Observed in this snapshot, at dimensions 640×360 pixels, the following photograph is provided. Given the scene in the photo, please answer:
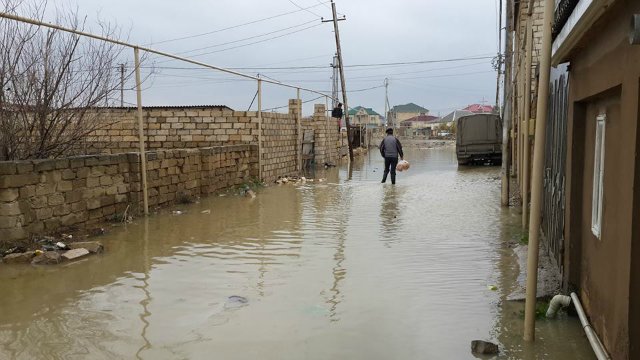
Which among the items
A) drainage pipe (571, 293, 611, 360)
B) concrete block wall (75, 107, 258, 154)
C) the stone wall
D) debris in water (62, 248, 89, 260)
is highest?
concrete block wall (75, 107, 258, 154)

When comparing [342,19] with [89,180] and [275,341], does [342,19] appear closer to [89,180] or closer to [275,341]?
[89,180]

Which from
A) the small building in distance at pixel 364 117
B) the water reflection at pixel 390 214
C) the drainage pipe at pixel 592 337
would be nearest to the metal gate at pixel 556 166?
the drainage pipe at pixel 592 337

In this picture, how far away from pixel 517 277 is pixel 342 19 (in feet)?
80.6

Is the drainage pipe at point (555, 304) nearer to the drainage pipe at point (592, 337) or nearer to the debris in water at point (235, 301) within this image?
the drainage pipe at point (592, 337)

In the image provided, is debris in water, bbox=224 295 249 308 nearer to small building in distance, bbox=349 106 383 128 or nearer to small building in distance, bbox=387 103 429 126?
small building in distance, bbox=349 106 383 128

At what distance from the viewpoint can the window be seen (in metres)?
4.14

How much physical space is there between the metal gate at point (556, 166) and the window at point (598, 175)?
3.72ft

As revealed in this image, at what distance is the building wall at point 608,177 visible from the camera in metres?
3.12

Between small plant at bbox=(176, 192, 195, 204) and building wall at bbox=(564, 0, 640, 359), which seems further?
small plant at bbox=(176, 192, 195, 204)

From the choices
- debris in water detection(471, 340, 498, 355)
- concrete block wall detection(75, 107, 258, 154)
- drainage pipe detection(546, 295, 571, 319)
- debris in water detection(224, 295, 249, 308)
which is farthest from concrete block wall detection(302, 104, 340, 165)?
debris in water detection(471, 340, 498, 355)

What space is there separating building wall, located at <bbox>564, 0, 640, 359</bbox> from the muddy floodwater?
49 cm

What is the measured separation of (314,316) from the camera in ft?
15.9

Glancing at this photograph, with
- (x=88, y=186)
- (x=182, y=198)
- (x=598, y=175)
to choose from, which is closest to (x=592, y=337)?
(x=598, y=175)

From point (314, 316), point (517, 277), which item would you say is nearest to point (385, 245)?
point (517, 277)
